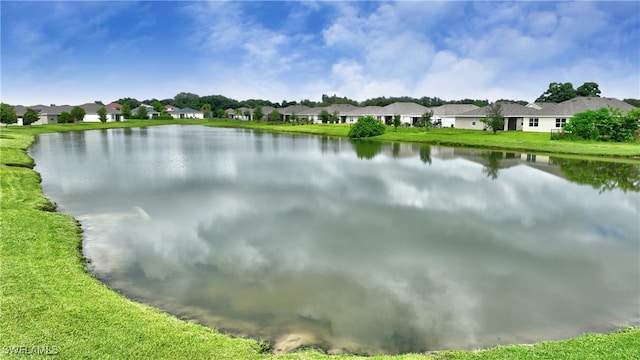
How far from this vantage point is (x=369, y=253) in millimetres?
10836

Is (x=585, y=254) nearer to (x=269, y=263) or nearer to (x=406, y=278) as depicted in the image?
(x=406, y=278)

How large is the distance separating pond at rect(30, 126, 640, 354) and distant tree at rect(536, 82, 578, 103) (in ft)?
221

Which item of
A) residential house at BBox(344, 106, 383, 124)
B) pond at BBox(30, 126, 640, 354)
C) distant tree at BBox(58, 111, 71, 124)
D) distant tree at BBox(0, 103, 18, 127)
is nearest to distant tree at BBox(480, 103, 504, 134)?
residential house at BBox(344, 106, 383, 124)

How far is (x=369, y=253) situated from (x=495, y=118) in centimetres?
4625

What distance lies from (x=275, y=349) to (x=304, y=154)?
27.1 metres

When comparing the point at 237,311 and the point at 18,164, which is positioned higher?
the point at 18,164

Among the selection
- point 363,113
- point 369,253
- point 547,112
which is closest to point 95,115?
point 363,113

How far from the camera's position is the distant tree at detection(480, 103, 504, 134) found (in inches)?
2004

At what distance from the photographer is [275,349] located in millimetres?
6586

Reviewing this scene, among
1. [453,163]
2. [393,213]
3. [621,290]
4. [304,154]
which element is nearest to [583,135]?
[453,163]
